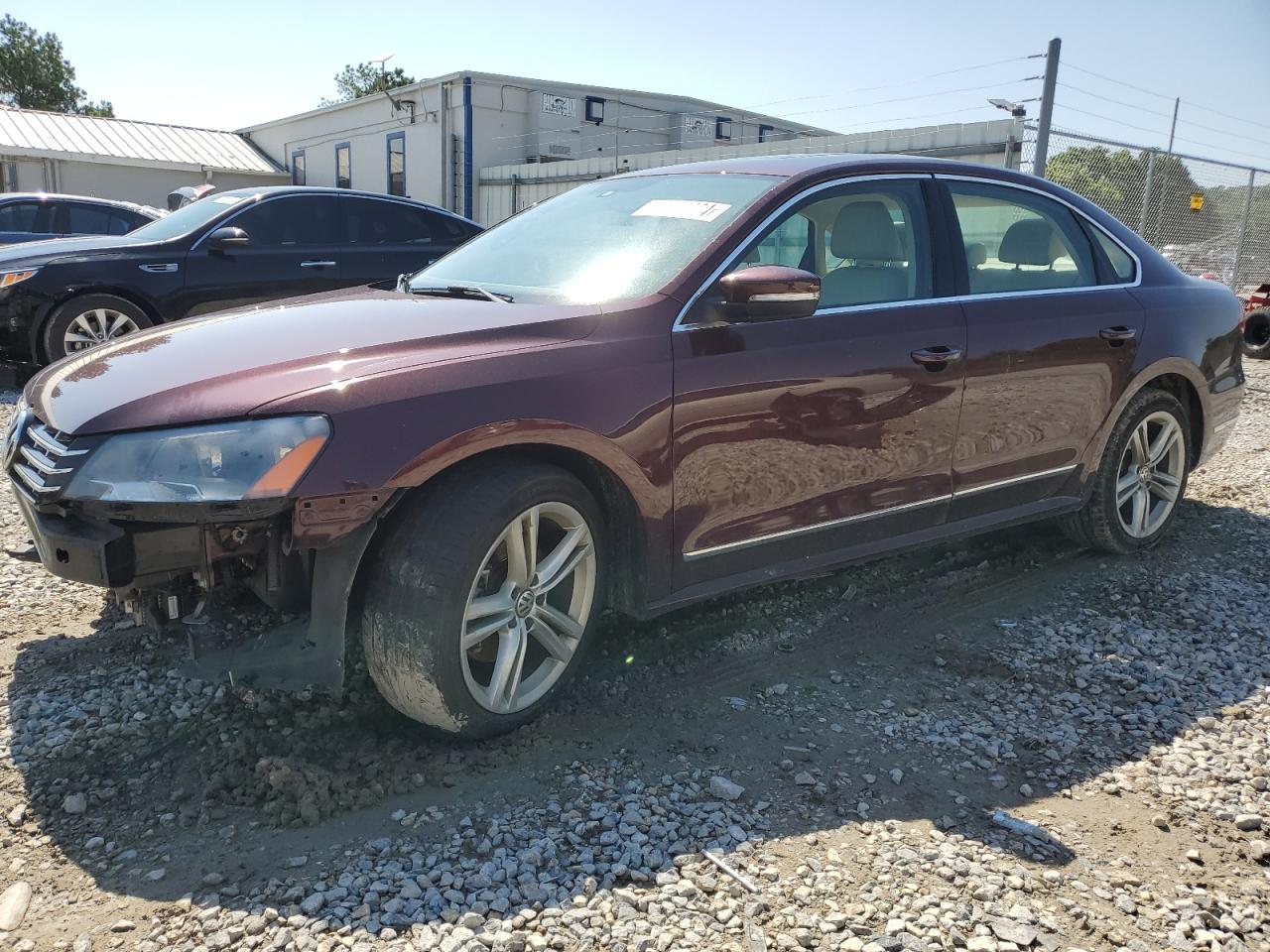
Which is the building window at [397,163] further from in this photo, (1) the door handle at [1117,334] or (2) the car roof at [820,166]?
(1) the door handle at [1117,334]

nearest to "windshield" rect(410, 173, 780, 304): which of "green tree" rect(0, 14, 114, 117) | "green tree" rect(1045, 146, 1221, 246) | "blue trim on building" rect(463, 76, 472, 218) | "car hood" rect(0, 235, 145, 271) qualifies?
"car hood" rect(0, 235, 145, 271)

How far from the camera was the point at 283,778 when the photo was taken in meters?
2.58

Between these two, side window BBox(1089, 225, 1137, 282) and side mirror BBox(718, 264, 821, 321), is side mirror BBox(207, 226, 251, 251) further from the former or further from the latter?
side window BBox(1089, 225, 1137, 282)

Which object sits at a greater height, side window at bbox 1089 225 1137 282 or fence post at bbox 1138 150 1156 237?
fence post at bbox 1138 150 1156 237

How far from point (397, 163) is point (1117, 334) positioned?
2275 cm

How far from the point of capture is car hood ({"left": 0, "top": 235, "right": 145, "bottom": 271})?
7.50 m

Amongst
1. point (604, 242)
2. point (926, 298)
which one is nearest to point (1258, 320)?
point (926, 298)

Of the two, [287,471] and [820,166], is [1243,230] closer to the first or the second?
[820,166]

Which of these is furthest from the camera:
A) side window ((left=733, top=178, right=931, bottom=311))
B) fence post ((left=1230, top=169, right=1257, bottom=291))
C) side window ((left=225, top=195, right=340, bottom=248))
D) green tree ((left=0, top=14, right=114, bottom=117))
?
green tree ((left=0, top=14, right=114, bottom=117))

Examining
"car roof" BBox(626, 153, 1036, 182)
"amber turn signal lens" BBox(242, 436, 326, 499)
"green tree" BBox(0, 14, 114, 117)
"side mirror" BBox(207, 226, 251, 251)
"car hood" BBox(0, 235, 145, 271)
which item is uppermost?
"green tree" BBox(0, 14, 114, 117)

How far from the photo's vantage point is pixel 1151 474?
4.73 meters

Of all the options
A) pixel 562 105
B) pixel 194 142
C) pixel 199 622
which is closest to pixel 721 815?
pixel 199 622

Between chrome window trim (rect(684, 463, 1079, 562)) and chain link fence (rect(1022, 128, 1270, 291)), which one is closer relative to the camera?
chrome window trim (rect(684, 463, 1079, 562))

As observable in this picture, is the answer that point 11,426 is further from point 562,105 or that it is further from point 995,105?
point 562,105
